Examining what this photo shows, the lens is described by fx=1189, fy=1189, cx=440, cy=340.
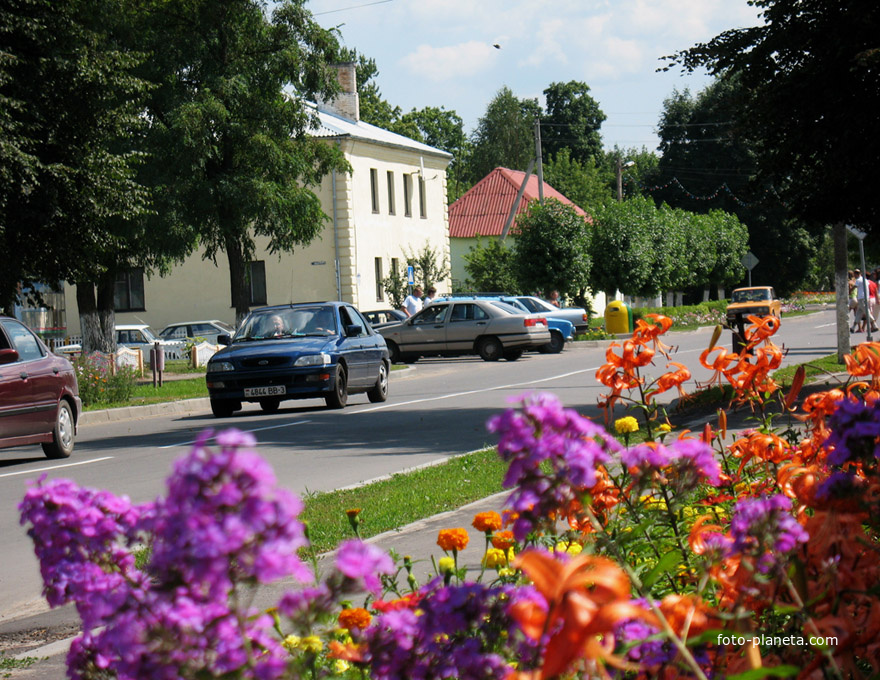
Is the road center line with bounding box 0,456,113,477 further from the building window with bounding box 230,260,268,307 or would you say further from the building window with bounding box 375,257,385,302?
the building window with bounding box 230,260,268,307

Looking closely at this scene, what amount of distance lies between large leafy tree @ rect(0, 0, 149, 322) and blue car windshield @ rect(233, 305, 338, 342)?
11.0ft

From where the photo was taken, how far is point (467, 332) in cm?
3325

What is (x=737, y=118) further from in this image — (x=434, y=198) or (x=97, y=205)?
(x=434, y=198)

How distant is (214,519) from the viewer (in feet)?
4.44

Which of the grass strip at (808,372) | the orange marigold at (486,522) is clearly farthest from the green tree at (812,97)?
the orange marigold at (486,522)

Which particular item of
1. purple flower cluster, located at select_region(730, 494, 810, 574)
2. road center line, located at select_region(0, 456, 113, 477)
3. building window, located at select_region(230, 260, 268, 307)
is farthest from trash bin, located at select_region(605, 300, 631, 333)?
purple flower cluster, located at select_region(730, 494, 810, 574)

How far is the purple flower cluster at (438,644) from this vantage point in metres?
1.74

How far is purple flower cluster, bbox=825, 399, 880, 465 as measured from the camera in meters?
2.01

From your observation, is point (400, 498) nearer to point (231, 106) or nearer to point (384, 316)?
point (231, 106)

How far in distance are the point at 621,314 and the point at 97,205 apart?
22378mm

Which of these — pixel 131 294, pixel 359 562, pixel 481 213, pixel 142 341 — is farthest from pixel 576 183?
pixel 359 562

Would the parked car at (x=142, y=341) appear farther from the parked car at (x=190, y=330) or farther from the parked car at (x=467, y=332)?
the parked car at (x=467, y=332)

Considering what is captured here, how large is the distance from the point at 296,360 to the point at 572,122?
88.4 m

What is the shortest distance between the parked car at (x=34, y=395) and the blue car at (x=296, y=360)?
379cm
